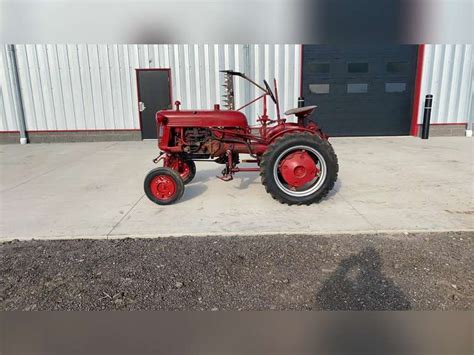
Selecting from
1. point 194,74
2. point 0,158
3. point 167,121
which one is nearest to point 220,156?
point 167,121

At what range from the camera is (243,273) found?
2.94 metres

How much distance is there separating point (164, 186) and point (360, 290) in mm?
2961

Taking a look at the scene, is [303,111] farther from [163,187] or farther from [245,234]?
[163,187]

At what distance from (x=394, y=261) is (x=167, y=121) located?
342cm

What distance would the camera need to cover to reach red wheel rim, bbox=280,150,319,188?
448 cm

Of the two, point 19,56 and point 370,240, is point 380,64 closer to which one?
point 370,240

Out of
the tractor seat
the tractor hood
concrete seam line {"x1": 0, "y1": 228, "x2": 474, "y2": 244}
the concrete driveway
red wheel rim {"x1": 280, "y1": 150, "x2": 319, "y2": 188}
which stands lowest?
concrete seam line {"x1": 0, "y1": 228, "x2": 474, "y2": 244}

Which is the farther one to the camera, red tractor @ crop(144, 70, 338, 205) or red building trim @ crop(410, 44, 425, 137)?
red building trim @ crop(410, 44, 425, 137)

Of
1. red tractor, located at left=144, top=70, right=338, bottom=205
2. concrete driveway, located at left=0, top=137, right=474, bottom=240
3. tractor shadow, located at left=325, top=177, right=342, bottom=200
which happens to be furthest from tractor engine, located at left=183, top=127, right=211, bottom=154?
tractor shadow, located at left=325, top=177, right=342, bottom=200

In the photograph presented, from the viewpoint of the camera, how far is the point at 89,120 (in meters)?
9.80

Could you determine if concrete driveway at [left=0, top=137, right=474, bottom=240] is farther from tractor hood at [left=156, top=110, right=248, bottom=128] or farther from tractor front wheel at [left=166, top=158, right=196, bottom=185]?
tractor hood at [left=156, top=110, right=248, bottom=128]

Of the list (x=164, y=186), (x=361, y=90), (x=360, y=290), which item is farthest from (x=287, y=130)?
(x=361, y=90)
